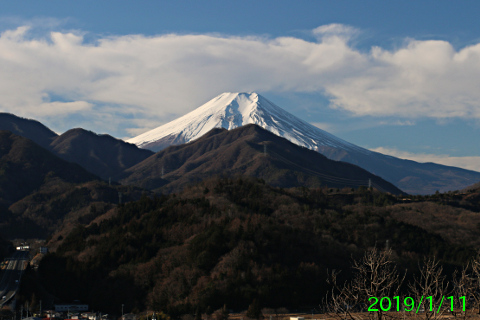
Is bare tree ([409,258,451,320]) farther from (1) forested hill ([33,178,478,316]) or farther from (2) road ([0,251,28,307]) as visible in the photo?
(2) road ([0,251,28,307])

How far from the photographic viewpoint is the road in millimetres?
97188

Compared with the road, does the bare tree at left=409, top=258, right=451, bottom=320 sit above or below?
above

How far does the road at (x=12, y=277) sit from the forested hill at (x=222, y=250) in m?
5.87

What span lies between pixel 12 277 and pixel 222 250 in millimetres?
44299

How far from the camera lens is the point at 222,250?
108m

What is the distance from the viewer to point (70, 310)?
3600 inches

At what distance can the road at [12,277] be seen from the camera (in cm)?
9719

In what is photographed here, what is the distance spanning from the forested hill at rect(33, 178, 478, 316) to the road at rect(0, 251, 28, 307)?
5.87 metres

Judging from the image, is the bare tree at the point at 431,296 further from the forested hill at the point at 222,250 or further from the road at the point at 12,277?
the road at the point at 12,277

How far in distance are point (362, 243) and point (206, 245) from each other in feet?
122

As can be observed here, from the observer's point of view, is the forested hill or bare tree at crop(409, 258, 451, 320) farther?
the forested hill

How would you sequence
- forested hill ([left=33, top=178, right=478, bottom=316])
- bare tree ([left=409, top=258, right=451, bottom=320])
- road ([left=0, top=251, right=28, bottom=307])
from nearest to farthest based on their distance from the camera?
bare tree ([left=409, top=258, right=451, bottom=320]), forested hill ([left=33, top=178, right=478, bottom=316]), road ([left=0, top=251, right=28, bottom=307])

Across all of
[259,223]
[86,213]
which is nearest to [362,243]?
[259,223]

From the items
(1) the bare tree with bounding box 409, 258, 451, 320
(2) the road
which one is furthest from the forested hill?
(1) the bare tree with bounding box 409, 258, 451, 320
